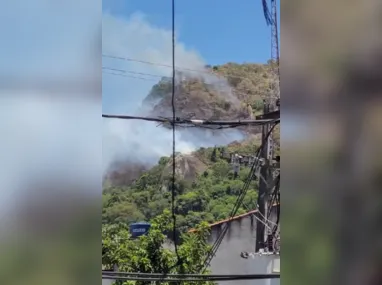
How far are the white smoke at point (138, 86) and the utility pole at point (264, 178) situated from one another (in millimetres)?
112

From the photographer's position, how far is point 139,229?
4.80 ft

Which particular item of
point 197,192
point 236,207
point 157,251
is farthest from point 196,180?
point 157,251

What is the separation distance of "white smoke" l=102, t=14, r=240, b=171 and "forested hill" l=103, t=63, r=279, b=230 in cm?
3

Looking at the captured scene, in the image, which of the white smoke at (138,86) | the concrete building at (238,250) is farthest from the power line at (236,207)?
the white smoke at (138,86)

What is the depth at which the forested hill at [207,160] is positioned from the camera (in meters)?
1.46

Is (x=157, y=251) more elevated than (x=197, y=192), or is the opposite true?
(x=197, y=192)

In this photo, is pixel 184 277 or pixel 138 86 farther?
pixel 184 277

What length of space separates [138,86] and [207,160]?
0.34 metres

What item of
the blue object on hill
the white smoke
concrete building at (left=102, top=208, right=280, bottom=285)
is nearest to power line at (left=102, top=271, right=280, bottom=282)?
concrete building at (left=102, top=208, right=280, bottom=285)

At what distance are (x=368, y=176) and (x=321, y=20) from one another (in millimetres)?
267

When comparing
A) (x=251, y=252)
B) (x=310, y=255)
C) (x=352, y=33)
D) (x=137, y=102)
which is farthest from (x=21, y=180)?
(x=251, y=252)

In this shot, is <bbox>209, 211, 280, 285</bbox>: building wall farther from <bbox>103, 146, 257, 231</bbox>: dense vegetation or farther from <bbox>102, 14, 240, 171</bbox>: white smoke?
<bbox>102, 14, 240, 171</bbox>: white smoke

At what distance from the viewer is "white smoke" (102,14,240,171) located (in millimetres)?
1380

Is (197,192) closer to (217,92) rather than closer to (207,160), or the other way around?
(207,160)
